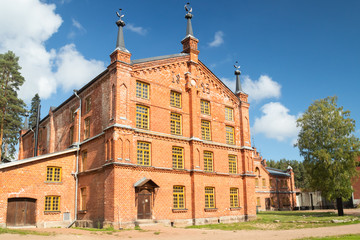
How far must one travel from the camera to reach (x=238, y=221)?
2964cm

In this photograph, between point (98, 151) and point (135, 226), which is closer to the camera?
point (135, 226)

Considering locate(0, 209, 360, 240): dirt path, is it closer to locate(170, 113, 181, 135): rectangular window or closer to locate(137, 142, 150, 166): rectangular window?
locate(137, 142, 150, 166): rectangular window

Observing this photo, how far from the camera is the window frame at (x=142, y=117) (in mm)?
24794

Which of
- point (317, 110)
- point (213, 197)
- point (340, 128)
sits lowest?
point (213, 197)

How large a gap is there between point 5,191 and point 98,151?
717 centimetres

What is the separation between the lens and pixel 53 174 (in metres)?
25.6

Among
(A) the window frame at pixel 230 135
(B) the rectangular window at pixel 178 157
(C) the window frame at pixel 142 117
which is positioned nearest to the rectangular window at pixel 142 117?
(C) the window frame at pixel 142 117

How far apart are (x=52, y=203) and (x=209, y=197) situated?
13214 mm

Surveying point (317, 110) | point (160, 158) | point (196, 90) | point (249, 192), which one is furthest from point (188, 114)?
point (317, 110)

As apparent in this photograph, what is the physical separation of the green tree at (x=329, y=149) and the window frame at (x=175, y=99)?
1776cm

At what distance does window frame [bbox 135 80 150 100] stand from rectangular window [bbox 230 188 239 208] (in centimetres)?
1261

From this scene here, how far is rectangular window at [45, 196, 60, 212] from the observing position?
81.4 feet

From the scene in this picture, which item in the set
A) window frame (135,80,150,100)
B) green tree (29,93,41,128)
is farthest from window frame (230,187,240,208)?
green tree (29,93,41,128)

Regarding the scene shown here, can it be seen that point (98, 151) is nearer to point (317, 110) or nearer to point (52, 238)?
point (52, 238)
